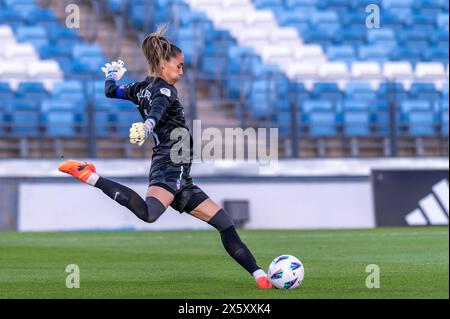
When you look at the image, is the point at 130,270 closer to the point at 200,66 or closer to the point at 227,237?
the point at 227,237

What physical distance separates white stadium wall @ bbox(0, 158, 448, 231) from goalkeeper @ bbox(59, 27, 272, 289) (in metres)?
10.0

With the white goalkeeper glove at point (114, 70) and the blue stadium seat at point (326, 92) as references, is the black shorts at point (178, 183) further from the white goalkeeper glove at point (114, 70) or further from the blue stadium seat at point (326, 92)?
the blue stadium seat at point (326, 92)

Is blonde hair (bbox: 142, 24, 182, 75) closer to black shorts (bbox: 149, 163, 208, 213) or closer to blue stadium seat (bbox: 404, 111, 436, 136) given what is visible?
black shorts (bbox: 149, 163, 208, 213)

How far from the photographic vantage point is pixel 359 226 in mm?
19859

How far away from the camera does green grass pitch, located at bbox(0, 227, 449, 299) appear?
8422mm

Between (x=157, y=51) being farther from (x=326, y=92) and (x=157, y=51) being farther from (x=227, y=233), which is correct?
(x=326, y=92)

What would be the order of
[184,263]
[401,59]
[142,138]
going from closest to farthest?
[142,138] < [184,263] < [401,59]

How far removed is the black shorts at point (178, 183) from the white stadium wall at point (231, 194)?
1008 centimetres

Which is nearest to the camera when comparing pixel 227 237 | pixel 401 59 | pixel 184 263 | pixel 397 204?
pixel 227 237

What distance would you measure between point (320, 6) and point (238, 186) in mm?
6789

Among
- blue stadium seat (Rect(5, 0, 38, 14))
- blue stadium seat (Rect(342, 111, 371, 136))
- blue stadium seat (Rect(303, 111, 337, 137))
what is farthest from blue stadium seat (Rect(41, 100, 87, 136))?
blue stadium seat (Rect(342, 111, 371, 136))

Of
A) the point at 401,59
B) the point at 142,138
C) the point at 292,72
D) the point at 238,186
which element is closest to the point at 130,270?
Result: the point at 142,138

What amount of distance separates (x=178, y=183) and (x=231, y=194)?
10631 millimetres

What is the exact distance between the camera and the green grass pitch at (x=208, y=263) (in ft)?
27.6
